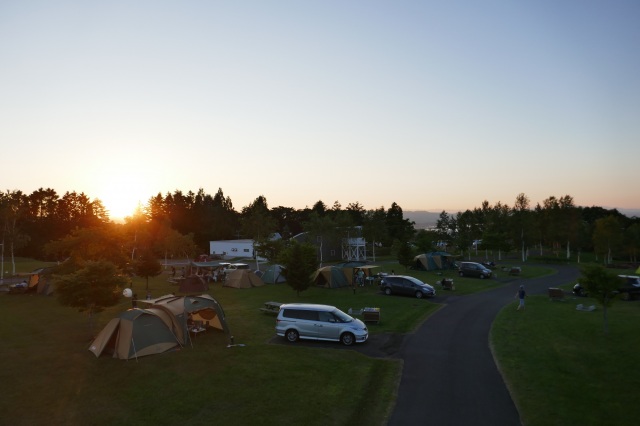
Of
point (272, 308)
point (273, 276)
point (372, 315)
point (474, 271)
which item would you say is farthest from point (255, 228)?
point (372, 315)

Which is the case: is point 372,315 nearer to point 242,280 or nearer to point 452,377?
point 452,377

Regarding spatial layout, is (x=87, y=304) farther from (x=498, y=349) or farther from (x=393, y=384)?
(x=498, y=349)

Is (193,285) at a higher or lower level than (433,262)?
lower

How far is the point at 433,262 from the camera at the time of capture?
155 feet

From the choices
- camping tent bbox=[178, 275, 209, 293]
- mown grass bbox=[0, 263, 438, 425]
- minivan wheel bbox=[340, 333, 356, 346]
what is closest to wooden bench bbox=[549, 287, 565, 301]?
mown grass bbox=[0, 263, 438, 425]

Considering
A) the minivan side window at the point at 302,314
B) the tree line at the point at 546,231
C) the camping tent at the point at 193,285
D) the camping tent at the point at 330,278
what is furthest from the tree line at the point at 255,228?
the minivan side window at the point at 302,314

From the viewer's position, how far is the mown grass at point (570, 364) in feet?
36.6

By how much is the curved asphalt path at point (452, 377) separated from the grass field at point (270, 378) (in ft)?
1.67

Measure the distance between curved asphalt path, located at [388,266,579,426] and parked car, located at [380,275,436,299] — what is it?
17.4ft

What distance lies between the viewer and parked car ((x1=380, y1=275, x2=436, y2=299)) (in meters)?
30.0

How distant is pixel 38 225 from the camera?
7938 cm

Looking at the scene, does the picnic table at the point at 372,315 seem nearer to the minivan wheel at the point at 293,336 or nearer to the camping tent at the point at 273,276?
the minivan wheel at the point at 293,336

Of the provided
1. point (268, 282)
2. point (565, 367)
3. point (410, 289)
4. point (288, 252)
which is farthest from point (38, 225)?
point (565, 367)

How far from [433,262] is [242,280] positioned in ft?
75.7
